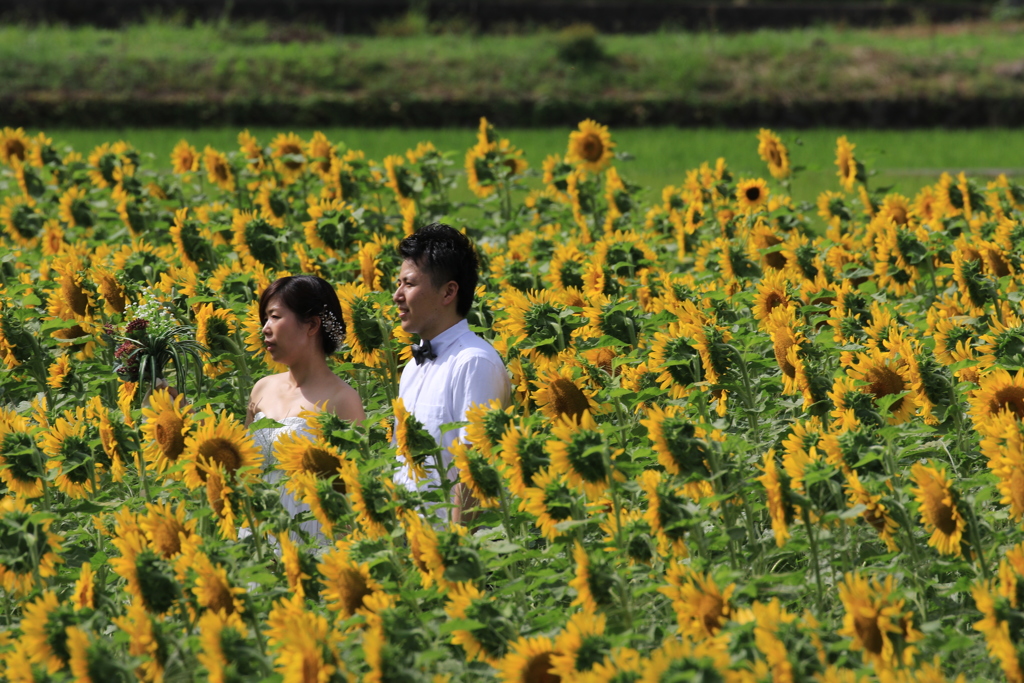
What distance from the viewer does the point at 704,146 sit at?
1400 centimetres

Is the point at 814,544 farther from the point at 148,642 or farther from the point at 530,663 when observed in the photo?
the point at 148,642

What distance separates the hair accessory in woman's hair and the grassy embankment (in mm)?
13114

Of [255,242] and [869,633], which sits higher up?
[255,242]

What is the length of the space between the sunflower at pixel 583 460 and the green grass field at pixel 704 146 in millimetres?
7895

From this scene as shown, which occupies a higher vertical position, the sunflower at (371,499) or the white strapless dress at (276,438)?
the sunflower at (371,499)

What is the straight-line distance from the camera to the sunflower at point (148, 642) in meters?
2.38

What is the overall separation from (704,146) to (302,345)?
34.9 ft

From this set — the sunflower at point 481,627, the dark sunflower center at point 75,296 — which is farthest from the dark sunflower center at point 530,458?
the dark sunflower center at point 75,296

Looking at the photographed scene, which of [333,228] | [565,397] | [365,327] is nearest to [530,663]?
[565,397]

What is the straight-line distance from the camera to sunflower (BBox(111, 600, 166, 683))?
7.81 feet

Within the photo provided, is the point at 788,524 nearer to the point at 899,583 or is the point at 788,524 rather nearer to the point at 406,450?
the point at 899,583

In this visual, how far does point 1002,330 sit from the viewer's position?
3.59 m

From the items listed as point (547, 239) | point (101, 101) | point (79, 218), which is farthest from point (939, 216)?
point (101, 101)

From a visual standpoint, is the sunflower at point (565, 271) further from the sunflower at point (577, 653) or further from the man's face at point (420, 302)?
the sunflower at point (577, 653)
